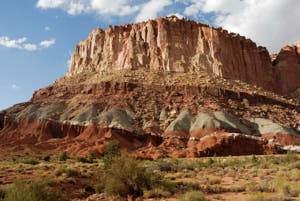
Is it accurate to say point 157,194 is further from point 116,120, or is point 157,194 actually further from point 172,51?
point 172,51

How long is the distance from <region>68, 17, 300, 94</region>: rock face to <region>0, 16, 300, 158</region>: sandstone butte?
0.26m

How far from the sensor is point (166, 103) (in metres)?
47.4

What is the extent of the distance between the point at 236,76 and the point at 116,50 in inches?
1256

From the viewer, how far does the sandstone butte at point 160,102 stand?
37.4 metres

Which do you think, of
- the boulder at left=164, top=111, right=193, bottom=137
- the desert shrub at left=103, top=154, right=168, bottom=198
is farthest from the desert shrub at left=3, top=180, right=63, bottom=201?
the boulder at left=164, top=111, right=193, bottom=137

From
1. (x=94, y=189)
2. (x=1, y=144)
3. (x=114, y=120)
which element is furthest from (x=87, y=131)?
(x=94, y=189)

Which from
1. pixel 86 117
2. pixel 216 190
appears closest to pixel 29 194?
pixel 216 190

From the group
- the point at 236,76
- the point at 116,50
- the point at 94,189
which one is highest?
the point at 116,50

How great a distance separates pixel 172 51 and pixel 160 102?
19.0 m

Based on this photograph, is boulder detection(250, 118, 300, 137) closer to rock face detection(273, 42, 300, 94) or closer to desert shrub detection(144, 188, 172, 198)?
desert shrub detection(144, 188, 172, 198)

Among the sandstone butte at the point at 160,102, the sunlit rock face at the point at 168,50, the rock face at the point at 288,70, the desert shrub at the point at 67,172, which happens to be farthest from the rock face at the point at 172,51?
the desert shrub at the point at 67,172

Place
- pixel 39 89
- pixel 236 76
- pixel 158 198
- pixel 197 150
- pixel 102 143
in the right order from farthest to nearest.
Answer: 1. pixel 236 76
2. pixel 39 89
3. pixel 102 143
4. pixel 197 150
5. pixel 158 198

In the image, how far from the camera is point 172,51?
2437 inches

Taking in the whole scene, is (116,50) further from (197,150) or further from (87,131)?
(197,150)
